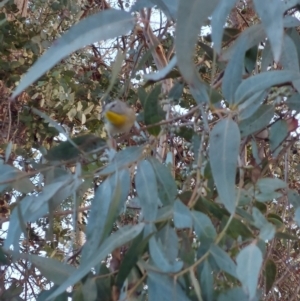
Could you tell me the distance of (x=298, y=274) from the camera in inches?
61.4

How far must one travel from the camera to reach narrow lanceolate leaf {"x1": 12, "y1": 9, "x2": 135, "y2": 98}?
0.43m

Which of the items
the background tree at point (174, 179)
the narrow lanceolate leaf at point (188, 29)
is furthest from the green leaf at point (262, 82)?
the narrow lanceolate leaf at point (188, 29)

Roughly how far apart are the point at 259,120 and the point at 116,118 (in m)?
0.16

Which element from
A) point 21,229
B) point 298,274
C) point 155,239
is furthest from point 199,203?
point 298,274

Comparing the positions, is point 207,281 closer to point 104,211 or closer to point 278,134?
point 104,211

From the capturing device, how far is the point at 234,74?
55cm

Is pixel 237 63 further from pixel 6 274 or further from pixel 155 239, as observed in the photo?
pixel 6 274

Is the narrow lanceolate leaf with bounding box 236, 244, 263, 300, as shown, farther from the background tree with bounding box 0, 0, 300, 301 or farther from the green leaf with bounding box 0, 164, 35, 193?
the green leaf with bounding box 0, 164, 35, 193

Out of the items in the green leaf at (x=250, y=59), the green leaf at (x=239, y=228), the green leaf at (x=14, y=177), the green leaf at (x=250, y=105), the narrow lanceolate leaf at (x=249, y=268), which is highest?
the green leaf at (x=250, y=59)

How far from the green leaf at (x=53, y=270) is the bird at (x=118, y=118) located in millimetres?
157

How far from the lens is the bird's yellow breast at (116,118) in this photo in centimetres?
59

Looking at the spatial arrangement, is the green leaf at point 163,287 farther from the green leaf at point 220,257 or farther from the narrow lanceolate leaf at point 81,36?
the narrow lanceolate leaf at point 81,36

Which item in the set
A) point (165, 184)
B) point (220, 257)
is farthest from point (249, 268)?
point (165, 184)

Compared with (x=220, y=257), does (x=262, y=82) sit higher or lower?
higher
